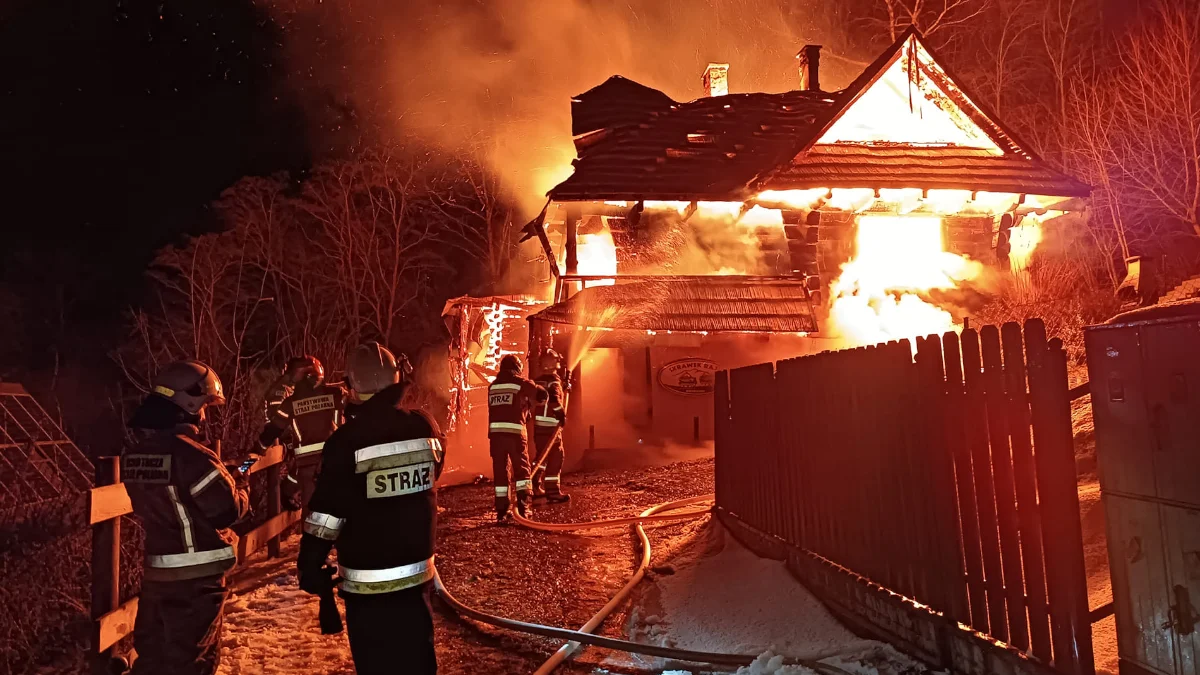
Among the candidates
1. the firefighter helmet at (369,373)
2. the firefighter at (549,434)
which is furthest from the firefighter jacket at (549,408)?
the firefighter helmet at (369,373)

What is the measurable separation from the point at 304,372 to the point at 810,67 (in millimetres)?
14034

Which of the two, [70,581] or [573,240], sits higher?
[573,240]

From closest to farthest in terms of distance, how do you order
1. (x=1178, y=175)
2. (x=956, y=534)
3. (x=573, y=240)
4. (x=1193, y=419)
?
(x=1193, y=419)
(x=956, y=534)
(x=573, y=240)
(x=1178, y=175)

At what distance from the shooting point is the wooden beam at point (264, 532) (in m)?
6.42

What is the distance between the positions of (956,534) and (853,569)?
1147 millimetres

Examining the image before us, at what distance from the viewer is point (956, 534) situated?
3.64 meters

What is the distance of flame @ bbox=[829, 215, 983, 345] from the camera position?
1280 cm

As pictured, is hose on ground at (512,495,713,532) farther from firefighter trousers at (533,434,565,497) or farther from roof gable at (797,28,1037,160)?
roof gable at (797,28,1037,160)

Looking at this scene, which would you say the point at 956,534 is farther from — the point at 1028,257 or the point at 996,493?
the point at 1028,257

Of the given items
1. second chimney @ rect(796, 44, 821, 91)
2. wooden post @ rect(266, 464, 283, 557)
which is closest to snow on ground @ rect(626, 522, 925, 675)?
wooden post @ rect(266, 464, 283, 557)

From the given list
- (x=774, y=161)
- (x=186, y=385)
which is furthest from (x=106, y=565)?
(x=774, y=161)

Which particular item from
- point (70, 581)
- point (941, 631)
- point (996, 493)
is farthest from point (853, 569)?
point (70, 581)

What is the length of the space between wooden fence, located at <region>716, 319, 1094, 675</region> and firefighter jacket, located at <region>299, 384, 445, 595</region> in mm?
2641

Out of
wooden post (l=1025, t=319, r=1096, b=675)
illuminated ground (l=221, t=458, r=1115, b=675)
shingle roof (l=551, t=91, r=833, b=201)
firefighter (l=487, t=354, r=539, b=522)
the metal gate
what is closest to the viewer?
the metal gate
